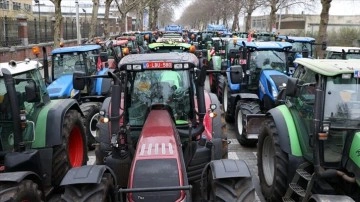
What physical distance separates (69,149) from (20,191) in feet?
8.53

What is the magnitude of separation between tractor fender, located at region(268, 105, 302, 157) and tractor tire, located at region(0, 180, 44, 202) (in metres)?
3.07

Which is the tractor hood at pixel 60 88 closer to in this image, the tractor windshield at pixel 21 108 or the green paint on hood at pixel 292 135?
the tractor windshield at pixel 21 108

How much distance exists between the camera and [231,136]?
31.7ft

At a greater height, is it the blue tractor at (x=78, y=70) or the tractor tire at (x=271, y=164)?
the blue tractor at (x=78, y=70)

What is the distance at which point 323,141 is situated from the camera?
470cm

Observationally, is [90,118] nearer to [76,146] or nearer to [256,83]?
[76,146]

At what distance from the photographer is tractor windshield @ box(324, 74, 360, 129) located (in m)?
4.62

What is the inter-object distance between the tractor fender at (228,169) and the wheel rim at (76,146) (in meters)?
3.37

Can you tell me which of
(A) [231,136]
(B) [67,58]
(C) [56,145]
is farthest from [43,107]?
(A) [231,136]

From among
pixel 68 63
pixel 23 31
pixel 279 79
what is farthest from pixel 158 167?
pixel 23 31

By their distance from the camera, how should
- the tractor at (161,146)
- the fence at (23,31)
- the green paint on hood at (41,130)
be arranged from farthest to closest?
the fence at (23,31) → the green paint on hood at (41,130) → the tractor at (161,146)

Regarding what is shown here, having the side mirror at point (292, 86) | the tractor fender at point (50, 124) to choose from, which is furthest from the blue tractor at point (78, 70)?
the side mirror at point (292, 86)

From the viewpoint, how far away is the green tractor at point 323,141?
14.9 ft

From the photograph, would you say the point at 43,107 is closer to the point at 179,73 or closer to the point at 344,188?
the point at 179,73
